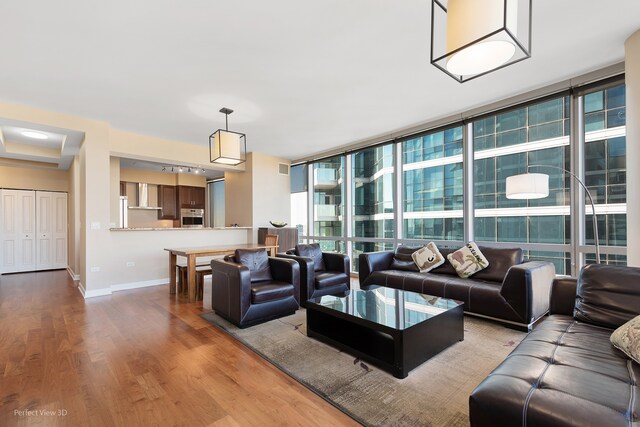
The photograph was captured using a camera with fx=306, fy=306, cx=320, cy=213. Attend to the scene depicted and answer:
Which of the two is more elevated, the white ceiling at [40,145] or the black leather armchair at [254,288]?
the white ceiling at [40,145]

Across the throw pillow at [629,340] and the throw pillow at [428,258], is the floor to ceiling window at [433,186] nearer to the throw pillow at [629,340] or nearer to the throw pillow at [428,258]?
the throw pillow at [428,258]

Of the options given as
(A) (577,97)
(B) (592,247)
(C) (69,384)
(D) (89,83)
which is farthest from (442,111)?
(C) (69,384)

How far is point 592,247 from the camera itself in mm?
3512

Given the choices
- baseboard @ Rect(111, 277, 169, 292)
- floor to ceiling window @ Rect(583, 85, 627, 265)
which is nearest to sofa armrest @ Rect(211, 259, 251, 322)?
baseboard @ Rect(111, 277, 169, 292)

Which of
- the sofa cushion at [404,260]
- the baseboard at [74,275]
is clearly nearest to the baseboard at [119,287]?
the baseboard at [74,275]

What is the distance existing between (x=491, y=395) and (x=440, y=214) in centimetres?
402

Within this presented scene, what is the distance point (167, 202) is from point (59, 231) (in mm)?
2501

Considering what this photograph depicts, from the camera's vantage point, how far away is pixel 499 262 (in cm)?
373

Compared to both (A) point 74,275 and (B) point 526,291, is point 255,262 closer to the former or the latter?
(B) point 526,291

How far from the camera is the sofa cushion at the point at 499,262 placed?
3.66 metres

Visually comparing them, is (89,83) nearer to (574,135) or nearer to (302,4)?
(302,4)

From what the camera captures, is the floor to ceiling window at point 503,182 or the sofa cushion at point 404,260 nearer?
A: the floor to ceiling window at point 503,182

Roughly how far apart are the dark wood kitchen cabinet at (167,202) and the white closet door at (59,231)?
6.96ft

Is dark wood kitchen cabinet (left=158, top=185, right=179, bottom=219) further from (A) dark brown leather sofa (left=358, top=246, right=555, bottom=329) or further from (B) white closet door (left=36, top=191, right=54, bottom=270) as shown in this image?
(A) dark brown leather sofa (left=358, top=246, right=555, bottom=329)
